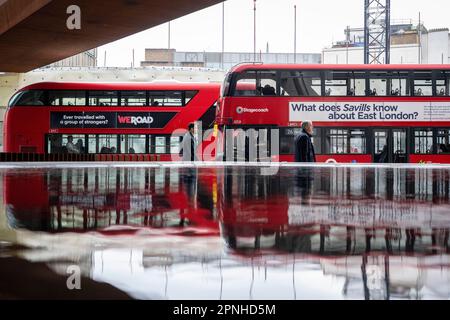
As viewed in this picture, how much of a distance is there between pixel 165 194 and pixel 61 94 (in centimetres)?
1352

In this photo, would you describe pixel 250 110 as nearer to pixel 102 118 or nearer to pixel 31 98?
pixel 102 118

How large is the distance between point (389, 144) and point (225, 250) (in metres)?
12.5

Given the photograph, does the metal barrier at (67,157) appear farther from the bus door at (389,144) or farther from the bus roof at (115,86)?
the bus door at (389,144)

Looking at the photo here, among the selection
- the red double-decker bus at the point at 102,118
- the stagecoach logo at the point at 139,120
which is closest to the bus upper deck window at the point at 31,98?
the red double-decker bus at the point at 102,118

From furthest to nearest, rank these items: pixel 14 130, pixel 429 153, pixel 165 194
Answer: pixel 14 130, pixel 429 153, pixel 165 194

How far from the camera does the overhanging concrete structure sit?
1216 centimetres

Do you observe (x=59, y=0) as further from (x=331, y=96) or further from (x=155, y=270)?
(x=155, y=270)

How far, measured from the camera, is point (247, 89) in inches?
536

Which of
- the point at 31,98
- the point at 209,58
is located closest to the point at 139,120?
the point at 31,98

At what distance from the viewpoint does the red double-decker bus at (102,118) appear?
51.6 feet

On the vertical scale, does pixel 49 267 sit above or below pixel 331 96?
below

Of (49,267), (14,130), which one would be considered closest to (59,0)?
(14,130)

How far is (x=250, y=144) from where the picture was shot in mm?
13250

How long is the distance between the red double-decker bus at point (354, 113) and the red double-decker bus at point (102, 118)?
2652 mm
